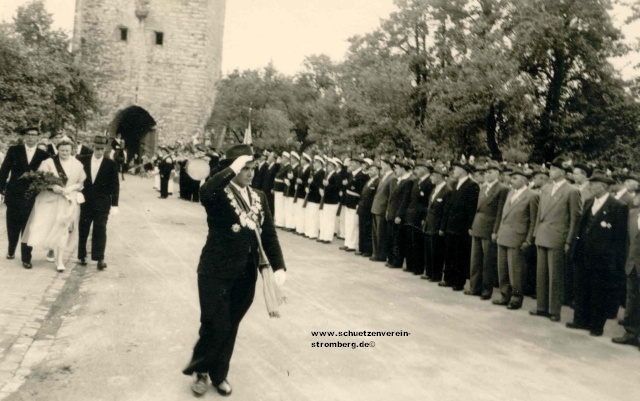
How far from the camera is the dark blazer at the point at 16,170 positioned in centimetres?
1059

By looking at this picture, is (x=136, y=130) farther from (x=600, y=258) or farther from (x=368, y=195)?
(x=600, y=258)

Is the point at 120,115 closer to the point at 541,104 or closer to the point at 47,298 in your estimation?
the point at 541,104

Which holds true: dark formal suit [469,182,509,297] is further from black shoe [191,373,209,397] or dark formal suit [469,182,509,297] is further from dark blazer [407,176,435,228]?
black shoe [191,373,209,397]

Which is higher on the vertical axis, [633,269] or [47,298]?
[633,269]

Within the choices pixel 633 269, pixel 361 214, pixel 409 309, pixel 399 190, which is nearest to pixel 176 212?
pixel 361 214

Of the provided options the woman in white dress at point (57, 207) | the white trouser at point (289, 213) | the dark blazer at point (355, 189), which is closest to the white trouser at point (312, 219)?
the white trouser at point (289, 213)

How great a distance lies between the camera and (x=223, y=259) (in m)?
5.37

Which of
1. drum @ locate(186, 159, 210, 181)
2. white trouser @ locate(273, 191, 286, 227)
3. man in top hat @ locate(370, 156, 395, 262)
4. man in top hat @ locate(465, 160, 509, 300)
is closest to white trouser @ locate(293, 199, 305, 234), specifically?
white trouser @ locate(273, 191, 286, 227)

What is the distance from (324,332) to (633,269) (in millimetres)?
3585

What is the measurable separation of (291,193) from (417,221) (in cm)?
622

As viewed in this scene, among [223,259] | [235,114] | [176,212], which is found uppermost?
[235,114]

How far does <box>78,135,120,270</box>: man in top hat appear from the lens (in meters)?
10.5

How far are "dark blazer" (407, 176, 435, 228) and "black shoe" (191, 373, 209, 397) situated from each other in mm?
6931

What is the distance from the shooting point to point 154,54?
44.0m
